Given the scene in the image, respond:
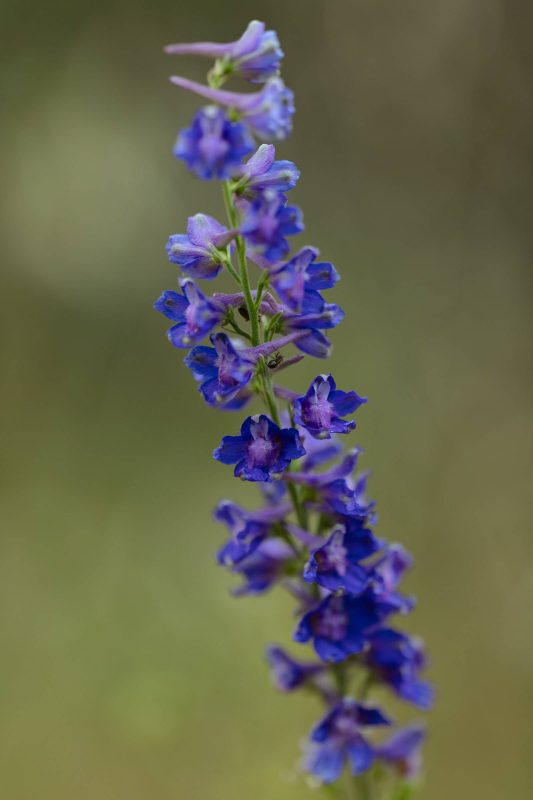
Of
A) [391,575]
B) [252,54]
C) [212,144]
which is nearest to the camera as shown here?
[212,144]

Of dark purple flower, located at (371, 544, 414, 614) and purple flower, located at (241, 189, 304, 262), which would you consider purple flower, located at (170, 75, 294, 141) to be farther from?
dark purple flower, located at (371, 544, 414, 614)

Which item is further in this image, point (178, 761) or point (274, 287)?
point (178, 761)

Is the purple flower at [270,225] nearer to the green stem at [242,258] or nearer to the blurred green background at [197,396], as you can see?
the green stem at [242,258]

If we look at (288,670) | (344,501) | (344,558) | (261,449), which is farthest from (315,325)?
(288,670)

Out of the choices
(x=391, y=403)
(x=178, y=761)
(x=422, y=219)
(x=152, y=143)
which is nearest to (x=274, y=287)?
(x=178, y=761)

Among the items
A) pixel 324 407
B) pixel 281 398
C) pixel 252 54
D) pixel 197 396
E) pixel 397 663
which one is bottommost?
pixel 397 663

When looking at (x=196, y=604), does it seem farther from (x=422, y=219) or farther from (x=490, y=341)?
(x=422, y=219)

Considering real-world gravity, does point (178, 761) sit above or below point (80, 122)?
below

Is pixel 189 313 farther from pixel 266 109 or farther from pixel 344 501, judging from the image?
pixel 344 501
